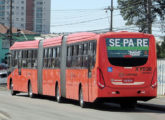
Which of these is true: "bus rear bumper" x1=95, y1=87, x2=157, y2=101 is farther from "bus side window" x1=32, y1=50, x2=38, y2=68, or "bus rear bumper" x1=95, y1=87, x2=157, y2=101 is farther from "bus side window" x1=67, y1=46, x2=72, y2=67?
"bus side window" x1=32, y1=50, x2=38, y2=68

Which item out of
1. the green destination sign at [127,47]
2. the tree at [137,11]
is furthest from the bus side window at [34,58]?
the tree at [137,11]

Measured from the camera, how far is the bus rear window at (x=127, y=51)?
21.2 meters

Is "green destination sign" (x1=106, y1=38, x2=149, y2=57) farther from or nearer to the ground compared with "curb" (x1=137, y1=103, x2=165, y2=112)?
farther from the ground

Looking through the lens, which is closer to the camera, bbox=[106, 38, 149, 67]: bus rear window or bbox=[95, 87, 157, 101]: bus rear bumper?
bbox=[95, 87, 157, 101]: bus rear bumper

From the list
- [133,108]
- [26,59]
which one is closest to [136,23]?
[26,59]

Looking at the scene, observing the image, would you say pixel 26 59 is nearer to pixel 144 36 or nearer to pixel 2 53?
pixel 144 36

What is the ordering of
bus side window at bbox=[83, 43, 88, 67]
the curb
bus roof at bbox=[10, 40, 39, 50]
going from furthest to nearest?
bus roof at bbox=[10, 40, 39, 50] → bus side window at bbox=[83, 43, 88, 67] → the curb

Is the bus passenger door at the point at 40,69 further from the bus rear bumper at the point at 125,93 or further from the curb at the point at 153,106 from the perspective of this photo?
the bus rear bumper at the point at 125,93

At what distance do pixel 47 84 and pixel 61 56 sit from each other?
3.07m

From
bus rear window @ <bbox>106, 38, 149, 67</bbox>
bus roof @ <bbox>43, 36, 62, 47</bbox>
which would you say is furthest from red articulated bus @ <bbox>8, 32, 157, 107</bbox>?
bus roof @ <bbox>43, 36, 62, 47</bbox>

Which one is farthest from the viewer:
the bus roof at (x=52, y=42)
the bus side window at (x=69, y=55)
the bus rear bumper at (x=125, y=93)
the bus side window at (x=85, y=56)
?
the bus roof at (x=52, y=42)

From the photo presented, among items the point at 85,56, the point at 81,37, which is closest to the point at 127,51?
the point at 85,56

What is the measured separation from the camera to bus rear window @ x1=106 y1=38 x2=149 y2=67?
21.2 m

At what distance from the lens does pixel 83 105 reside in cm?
2291
